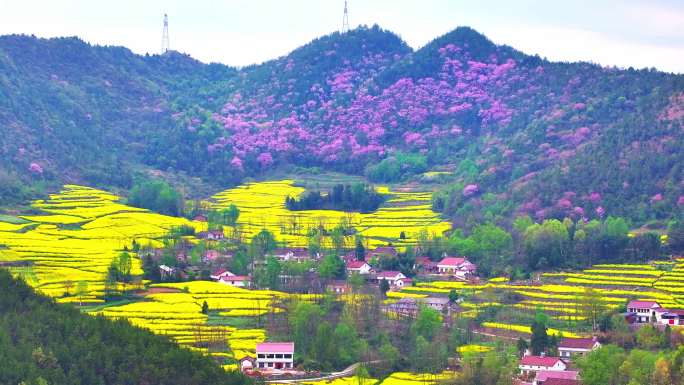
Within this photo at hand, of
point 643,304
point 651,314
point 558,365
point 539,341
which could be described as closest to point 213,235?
point 643,304

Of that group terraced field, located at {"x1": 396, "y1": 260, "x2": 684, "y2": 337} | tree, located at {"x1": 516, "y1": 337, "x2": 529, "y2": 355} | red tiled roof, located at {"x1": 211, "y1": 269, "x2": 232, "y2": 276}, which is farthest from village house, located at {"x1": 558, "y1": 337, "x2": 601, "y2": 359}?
red tiled roof, located at {"x1": 211, "y1": 269, "x2": 232, "y2": 276}

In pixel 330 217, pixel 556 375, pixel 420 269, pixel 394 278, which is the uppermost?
pixel 330 217

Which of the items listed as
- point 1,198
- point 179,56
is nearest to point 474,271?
point 1,198

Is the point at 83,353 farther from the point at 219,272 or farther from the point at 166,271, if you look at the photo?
the point at 219,272

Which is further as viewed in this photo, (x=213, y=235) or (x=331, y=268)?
(x=213, y=235)

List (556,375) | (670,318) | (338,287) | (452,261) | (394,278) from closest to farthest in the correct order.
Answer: (556,375) < (670,318) < (338,287) < (394,278) < (452,261)

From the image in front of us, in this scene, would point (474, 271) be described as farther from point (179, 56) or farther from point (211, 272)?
point (179, 56)

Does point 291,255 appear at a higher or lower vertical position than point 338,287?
higher

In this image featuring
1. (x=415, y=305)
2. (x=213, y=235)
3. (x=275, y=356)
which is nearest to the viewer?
(x=275, y=356)

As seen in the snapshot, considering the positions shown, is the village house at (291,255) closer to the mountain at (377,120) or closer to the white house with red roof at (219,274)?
the white house with red roof at (219,274)
